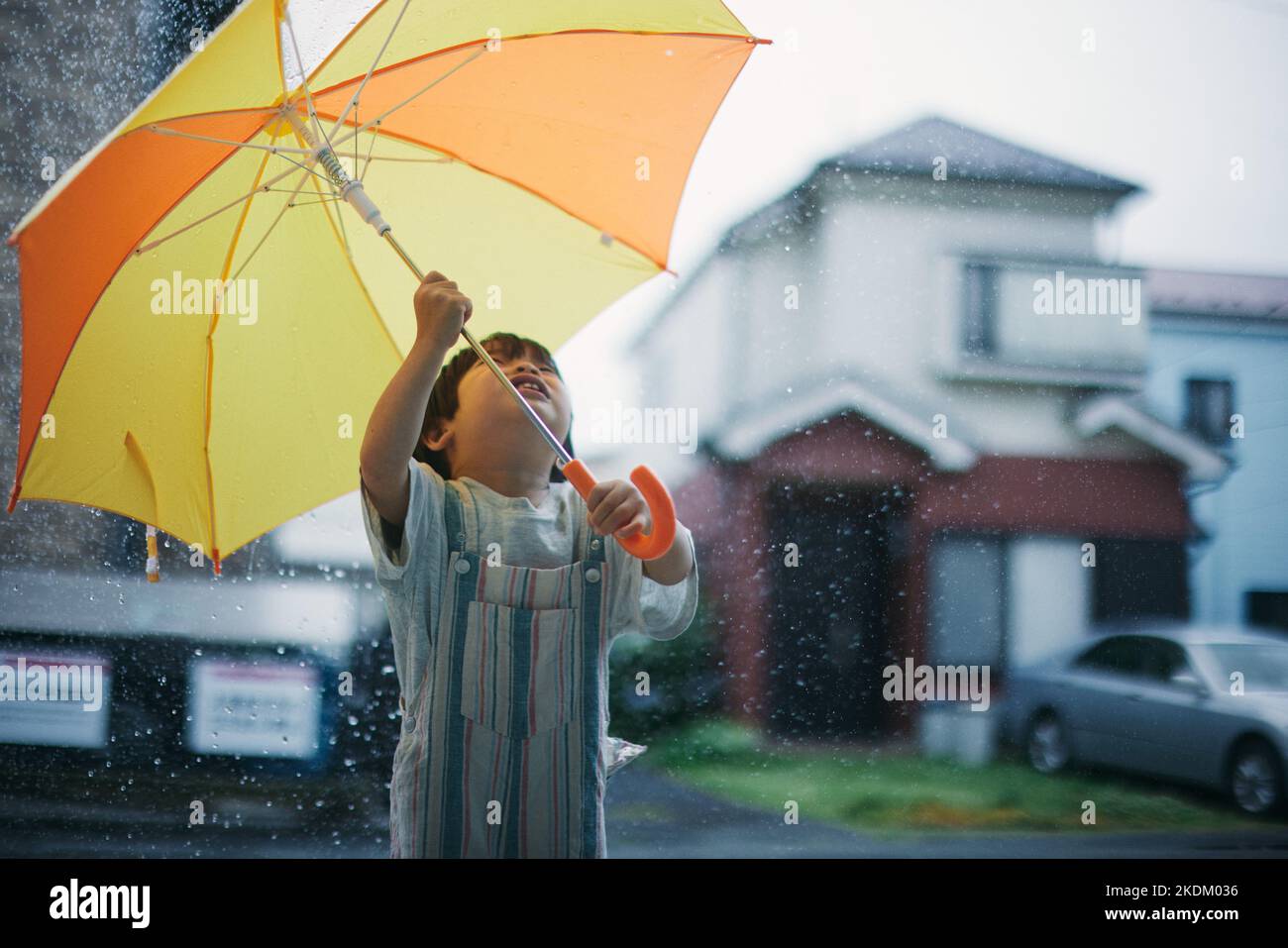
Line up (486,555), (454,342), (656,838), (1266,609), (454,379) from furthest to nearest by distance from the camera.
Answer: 1. (1266,609)
2. (656,838)
3. (454,379)
4. (486,555)
5. (454,342)

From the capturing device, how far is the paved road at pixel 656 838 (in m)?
1.94

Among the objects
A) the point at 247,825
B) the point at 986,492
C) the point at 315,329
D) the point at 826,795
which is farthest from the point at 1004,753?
the point at 315,329

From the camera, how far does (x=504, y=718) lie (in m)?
1.06

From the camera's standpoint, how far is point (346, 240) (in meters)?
1.23

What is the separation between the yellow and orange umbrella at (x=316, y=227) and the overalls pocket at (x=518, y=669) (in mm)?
188

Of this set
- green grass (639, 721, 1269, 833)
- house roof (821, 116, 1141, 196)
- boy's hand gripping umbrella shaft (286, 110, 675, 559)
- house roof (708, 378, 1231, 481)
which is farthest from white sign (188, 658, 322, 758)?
house roof (821, 116, 1141, 196)

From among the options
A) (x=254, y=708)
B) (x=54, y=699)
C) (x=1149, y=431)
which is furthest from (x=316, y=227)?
(x=1149, y=431)

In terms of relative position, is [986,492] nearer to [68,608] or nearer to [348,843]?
[348,843]

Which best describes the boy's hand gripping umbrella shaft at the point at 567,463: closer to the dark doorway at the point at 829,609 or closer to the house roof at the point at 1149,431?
the dark doorway at the point at 829,609

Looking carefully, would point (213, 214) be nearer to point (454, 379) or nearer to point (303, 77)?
point (303, 77)

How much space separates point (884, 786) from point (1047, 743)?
1.05 feet

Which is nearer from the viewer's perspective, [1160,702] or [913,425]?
[1160,702]

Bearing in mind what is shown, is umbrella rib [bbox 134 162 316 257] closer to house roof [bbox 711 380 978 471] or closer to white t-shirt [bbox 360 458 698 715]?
white t-shirt [bbox 360 458 698 715]

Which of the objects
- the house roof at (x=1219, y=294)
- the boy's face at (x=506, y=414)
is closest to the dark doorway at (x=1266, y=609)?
the house roof at (x=1219, y=294)
